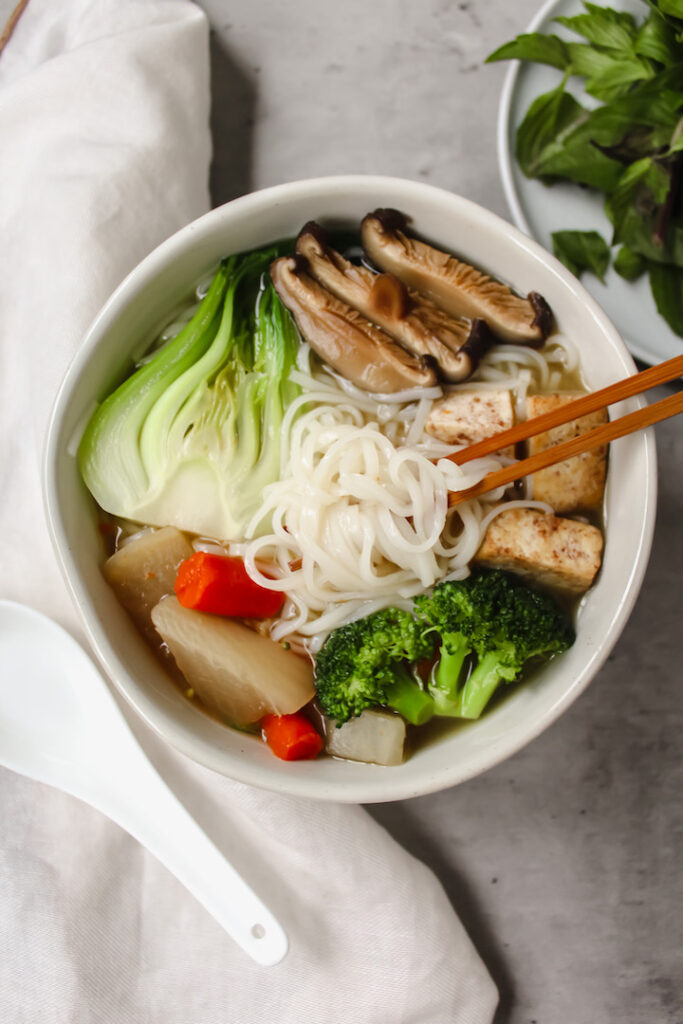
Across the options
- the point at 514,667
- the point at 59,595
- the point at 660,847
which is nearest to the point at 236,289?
the point at 59,595

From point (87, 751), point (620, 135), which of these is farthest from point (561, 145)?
point (87, 751)

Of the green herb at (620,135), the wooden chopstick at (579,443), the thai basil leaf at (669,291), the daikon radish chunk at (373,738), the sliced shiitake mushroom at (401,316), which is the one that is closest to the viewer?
the wooden chopstick at (579,443)

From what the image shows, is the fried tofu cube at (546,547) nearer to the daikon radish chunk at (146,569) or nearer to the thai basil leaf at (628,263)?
the daikon radish chunk at (146,569)

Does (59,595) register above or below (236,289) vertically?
below

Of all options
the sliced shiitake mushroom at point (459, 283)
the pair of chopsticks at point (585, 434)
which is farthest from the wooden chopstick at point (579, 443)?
the sliced shiitake mushroom at point (459, 283)

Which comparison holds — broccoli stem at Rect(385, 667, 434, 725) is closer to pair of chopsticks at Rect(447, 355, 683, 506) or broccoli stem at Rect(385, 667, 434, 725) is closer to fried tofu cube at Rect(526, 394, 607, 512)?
pair of chopsticks at Rect(447, 355, 683, 506)

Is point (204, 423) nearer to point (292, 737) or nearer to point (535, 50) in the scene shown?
point (292, 737)

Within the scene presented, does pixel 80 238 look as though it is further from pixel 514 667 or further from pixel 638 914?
pixel 638 914
